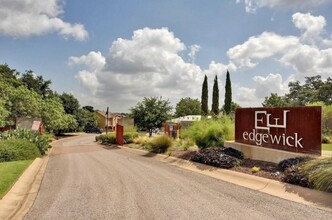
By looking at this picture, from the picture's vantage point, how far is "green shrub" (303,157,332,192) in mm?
8126

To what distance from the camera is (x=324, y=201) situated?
7.59m

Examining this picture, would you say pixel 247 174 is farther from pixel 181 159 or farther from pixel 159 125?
pixel 159 125

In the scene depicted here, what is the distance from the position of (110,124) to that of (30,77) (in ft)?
131

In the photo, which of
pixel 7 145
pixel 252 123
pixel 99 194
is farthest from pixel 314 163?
pixel 7 145

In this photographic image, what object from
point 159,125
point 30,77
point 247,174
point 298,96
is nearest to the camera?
point 247,174

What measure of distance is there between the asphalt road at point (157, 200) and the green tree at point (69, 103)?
6369 cm

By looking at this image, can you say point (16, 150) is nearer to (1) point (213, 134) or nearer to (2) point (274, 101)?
(1) point (213, 134)

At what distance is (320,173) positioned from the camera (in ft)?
28.0

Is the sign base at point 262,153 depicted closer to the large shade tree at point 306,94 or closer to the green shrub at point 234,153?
the green shrub at point 234,153

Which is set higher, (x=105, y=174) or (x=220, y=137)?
(x=220, y=137)

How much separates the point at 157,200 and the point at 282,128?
243 inches

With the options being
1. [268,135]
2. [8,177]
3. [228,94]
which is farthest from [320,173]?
[228,94]

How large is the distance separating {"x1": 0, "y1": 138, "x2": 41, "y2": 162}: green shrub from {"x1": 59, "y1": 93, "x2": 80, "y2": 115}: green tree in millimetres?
54364

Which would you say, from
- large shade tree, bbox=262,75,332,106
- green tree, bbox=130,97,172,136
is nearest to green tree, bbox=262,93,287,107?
large shade tree, bbox=262,75,332,106
